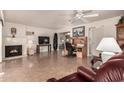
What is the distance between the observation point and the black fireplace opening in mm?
6135

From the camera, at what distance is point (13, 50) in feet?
21.2

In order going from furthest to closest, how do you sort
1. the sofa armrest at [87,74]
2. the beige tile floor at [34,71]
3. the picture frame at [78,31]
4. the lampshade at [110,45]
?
the picture frame at [78,31]
the beige tile floor at [34,71]
the lampshade at [110,45]
the sofa armrest at [87,74]

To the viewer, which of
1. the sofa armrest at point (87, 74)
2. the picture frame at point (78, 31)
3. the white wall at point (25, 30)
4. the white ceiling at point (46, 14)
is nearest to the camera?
the sofa armrest at point (87, 74)

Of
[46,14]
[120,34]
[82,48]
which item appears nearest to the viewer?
[120,34]

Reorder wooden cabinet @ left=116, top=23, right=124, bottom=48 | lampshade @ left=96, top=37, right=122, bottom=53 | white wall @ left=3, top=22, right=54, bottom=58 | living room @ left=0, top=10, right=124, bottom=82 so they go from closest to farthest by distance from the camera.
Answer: lampshade @ left=96, top=37, right=122, bottom=53
wooden cabinet @ left=116, top=23, right=124, bottom=48
living room @ left=0, top=10, right=124, bottom=82
white wall @ left=3, top=22, right=54, bottom=58

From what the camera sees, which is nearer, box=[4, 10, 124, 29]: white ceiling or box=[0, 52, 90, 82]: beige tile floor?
box=[0, 52, 90, 82]: beige tile floor

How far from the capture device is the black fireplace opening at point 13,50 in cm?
614

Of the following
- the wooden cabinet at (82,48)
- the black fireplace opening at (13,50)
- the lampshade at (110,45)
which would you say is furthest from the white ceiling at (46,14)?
the lampshade at (110,45)

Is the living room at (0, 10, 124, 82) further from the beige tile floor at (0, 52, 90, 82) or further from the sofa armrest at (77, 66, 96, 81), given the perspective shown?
the sofa armrest at (77, 66, 96, 81)

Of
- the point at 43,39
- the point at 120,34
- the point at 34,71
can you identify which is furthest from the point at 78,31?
the point at 34,71

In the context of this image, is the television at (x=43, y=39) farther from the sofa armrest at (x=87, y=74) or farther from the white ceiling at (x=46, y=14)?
the sofa armrest at (x=87, y=74)

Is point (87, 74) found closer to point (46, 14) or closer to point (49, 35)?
point (46, 14)

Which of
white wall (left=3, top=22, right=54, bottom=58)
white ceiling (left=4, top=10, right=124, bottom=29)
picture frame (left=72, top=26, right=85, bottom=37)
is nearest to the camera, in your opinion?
white ceiling (left=4, top=10, right=124, bottom=29)

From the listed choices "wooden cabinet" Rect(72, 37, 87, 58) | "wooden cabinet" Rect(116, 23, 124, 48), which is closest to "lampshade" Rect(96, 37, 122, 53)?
"wooden cabinet" Rect(116, 23, 124, 48)
